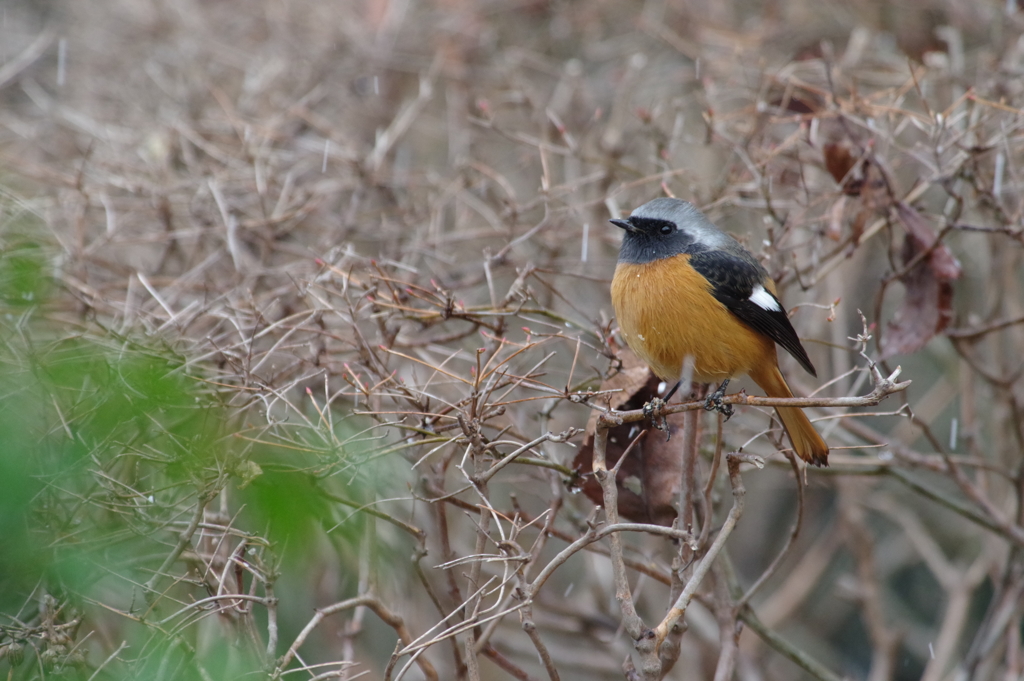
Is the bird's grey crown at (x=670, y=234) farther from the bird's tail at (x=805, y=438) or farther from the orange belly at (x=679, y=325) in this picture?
the bird's tail at (x=805, y=438)

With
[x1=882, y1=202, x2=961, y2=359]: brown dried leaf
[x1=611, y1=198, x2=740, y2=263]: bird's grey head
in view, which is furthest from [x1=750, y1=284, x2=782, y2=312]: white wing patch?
[x1=882, y1=202, x2=961, y2=359]: brown dried leaf

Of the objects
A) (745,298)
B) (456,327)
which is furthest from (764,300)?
(456,327)

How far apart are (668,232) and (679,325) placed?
1.64ft

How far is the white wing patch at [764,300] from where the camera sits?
3.61 metres

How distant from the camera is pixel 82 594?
217cm

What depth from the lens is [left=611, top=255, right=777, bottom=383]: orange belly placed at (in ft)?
11.6

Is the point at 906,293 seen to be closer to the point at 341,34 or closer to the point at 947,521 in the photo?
the point at 947,521

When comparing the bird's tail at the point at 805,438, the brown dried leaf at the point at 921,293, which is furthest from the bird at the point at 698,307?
the brown dried leaf at the point at 921,293

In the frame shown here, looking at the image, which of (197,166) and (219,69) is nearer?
(197,166)

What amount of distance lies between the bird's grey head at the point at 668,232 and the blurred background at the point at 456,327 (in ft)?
0.86

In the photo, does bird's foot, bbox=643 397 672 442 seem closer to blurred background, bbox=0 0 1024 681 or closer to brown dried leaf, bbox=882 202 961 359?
blurred background, bbox=0 0 1024 681

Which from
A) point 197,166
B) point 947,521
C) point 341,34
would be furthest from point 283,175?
point 947,521

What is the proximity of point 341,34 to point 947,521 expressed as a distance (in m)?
6.20

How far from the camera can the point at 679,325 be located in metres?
3.56
